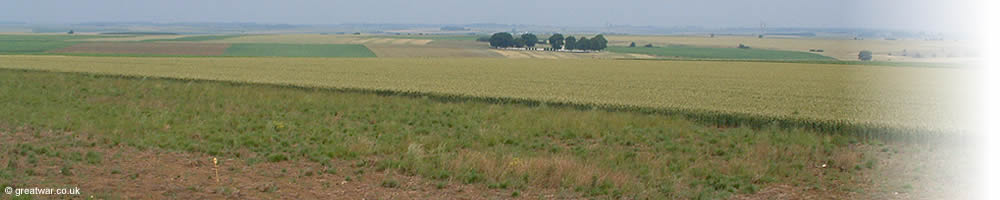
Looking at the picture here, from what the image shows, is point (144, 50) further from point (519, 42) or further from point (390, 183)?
point (390, 183)

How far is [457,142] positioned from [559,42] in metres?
73.6

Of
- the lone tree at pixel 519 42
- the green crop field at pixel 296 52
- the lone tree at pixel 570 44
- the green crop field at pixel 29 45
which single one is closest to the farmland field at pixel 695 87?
the green crop field at pixel 296 52

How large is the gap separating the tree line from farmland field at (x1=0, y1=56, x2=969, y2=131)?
4862 cm

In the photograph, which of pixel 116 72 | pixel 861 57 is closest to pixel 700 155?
pixel 116 72

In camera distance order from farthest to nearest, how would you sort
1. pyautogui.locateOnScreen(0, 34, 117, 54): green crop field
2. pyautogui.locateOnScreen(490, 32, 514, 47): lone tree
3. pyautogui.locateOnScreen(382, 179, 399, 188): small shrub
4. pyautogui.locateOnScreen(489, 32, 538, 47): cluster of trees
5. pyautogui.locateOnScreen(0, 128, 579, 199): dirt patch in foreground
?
pyautogui.locateOnScreen(490, 32, 514, 47): lone tree, pyautogui.locateOnScreen(489, 32, 538, 47): cluster of trees, pyautogui.locateOnScreen(0, 34, 117, 54): green crop field, pyautogui.locateOnScreen(382, 179, 399, 188): small shrub, pyautogui.locateOnScreen(0, 128, 579, 199): dirt patch in foreground

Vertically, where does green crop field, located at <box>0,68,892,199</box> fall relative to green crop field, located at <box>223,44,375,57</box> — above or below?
below

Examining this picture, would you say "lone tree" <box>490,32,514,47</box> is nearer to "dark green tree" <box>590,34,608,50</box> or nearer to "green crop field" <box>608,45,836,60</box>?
"dark green tree" <box>590,34,608,50</box>

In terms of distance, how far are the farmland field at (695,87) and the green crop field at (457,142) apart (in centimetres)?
164

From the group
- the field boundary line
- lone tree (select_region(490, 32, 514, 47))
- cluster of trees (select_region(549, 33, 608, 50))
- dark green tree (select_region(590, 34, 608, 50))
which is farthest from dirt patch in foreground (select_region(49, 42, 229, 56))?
the field boundary line

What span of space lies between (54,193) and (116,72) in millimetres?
22836

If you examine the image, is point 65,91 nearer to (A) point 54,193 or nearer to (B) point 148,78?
(B) point 148,78

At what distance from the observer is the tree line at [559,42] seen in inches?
3285

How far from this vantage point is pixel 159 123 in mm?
16219

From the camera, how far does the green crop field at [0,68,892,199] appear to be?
10.7 meters
